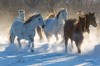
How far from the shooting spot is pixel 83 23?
22.7 feet

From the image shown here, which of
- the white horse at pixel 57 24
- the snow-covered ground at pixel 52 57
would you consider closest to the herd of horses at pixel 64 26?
the white horse at pixel 57 24

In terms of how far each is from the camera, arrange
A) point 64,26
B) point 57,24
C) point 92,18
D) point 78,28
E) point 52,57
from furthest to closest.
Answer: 1. point 57,24
2. point 64,26
3. point 92,18
4. point 78,28
5. point 52,57

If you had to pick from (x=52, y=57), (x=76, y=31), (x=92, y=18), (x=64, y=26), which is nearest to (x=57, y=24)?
(x=64, y=26)

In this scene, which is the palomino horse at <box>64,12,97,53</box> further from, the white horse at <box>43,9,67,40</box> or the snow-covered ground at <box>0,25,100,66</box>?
the white horse at <box>43,9,67,40</box>

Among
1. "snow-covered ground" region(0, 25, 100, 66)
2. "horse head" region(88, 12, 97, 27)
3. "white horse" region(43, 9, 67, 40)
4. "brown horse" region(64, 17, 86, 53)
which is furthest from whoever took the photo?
"white horse" region(43, 9, 67, 40)

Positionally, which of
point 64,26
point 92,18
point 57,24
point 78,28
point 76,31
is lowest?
point 76,31

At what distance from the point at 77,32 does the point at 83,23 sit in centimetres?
43

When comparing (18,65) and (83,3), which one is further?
(83,3)

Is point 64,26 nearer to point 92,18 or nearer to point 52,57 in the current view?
point 92,18

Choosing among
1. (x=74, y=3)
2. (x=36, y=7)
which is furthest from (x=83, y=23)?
(x=74, y=3)

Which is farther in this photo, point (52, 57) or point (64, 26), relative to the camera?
point (64, 26)

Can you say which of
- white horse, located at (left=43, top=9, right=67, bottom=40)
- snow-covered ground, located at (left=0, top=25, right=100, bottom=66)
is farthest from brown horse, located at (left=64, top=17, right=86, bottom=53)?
white horse, located at (left=43, top=9, right=67, bottom=40)

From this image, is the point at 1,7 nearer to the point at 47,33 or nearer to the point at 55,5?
the point at 55,5

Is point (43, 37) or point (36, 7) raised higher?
point (36, 7)
